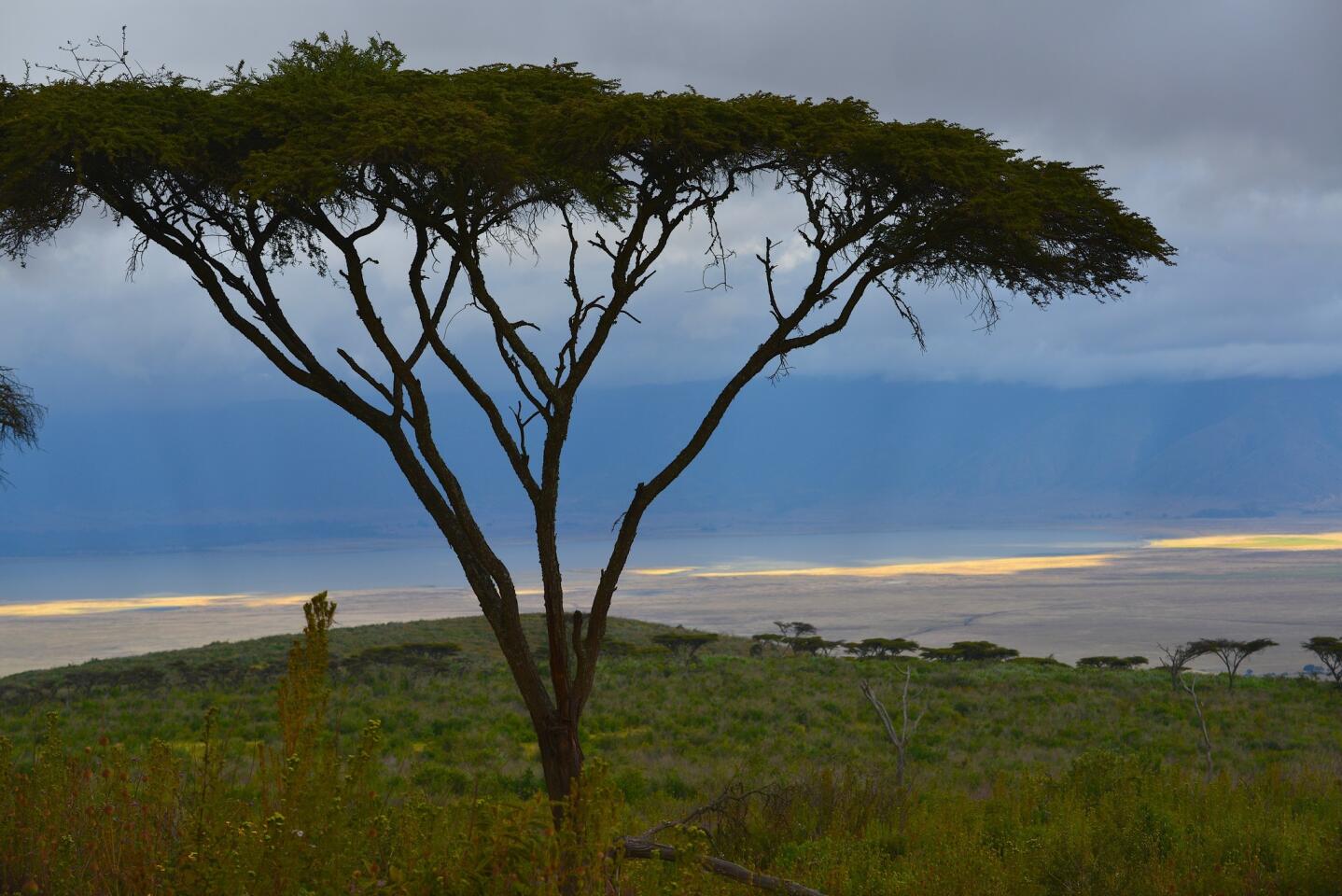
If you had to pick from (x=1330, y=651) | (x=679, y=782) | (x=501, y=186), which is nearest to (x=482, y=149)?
(x=501, y=186)

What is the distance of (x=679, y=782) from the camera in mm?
15961

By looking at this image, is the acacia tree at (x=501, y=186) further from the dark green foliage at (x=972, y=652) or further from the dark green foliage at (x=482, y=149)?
the dark green foliage at (x=972, y=652)

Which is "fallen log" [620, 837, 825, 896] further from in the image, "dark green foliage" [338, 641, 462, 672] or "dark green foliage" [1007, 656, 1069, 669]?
"dark green foliage" [1007, 656, 1069, 669]

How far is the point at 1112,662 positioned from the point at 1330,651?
10.6 m

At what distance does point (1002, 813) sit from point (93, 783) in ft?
26.3

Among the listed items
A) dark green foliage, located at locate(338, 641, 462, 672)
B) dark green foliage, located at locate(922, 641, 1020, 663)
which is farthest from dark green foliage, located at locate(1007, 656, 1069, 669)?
dark green foliage, located at locate(338, 641, 462, 672)

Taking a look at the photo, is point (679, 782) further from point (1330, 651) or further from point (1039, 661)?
point (1039, 661)

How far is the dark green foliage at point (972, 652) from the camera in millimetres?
44594

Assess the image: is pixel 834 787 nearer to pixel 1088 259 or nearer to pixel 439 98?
pixel 1088 259

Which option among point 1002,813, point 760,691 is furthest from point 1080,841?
point 760,691

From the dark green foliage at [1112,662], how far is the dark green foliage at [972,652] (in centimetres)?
259

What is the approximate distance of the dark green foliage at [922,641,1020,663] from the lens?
1756 inches

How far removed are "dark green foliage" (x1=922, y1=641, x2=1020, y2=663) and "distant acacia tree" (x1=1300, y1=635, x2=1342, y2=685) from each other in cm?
1224

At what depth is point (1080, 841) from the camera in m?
8.69
